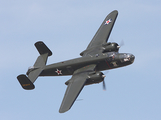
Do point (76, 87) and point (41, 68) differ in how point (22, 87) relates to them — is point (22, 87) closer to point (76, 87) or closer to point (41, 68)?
point (41, 68)

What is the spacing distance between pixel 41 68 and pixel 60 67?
2889 mm

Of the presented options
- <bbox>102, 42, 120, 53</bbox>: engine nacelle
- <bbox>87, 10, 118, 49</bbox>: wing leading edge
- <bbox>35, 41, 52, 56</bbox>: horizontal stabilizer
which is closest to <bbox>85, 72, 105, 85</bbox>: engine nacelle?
<bbox>102, 42, 120, 53</bbox>: engine nacelle

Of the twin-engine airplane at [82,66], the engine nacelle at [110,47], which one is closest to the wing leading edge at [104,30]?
the twin-engine airplane at [82,66]

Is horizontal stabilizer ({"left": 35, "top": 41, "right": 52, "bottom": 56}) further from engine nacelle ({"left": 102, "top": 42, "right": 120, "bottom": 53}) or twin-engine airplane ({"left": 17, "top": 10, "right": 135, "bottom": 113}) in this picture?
engine nacelle ({"left": 102, "top": 42, "right": 120, "bottom": 53})

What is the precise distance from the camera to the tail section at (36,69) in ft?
165

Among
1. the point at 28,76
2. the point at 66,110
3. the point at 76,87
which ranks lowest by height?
the point at 66,110

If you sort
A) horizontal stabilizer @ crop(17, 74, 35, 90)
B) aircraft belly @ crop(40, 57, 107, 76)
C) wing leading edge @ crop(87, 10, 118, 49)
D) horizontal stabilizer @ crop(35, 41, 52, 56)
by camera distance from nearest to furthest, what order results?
horizontal stabilizer @ crop(17, 74, 35, 90)
aircraft belly @ crop(40, 57, 107, 76)
wing leading edge @ crop(87, 10, 118, 49)
horizontal stabilizer @ crop(35, 41, 52, 56)

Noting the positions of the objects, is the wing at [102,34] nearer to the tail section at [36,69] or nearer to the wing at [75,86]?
the wing at [75,86]

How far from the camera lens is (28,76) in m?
53.0

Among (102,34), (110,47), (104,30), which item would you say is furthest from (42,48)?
(110,47)

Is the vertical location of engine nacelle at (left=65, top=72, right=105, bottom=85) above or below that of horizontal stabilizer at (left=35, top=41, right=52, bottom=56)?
below

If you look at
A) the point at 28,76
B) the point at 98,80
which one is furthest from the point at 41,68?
the point at 98,80

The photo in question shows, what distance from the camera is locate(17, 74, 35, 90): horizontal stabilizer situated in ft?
Result: 164

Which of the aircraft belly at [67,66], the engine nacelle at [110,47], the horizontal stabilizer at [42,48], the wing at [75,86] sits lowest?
the wing at [75,86]
